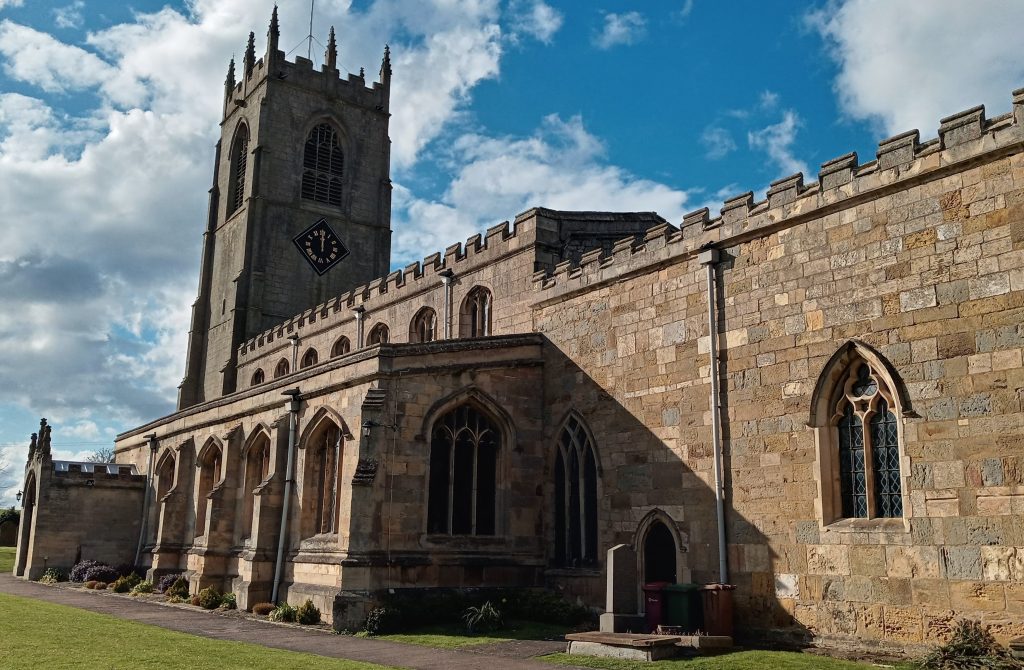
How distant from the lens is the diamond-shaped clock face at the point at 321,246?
43375mm

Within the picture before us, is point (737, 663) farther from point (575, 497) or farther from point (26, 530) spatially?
point (26, 530)

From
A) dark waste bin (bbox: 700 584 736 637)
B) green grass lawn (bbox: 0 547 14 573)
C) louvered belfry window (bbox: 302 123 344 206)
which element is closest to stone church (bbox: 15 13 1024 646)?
dark waste bin (bbox: 700 584 736 637)

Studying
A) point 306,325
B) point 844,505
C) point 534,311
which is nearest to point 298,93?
point 306,325

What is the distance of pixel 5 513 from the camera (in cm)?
5222

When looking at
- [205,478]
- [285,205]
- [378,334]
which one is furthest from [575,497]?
[285,205]

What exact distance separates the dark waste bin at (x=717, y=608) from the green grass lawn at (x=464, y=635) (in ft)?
9.36

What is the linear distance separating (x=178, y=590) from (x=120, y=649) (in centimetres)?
1311

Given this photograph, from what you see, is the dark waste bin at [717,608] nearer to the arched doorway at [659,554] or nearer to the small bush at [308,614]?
the arched doorway at [659,554]

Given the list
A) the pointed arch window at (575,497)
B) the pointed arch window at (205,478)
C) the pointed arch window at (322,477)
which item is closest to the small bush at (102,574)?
the pointed arch window at (205,478)

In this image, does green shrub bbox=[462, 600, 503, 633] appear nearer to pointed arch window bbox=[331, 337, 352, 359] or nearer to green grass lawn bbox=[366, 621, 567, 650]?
green grass lawn bbox=[366, 621, 567, 650]

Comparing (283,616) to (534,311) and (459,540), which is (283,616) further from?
(534,311)

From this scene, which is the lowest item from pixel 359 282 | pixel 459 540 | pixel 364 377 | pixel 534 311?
pixel 459 540

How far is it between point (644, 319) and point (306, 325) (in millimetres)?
20070

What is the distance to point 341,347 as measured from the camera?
33906mm
